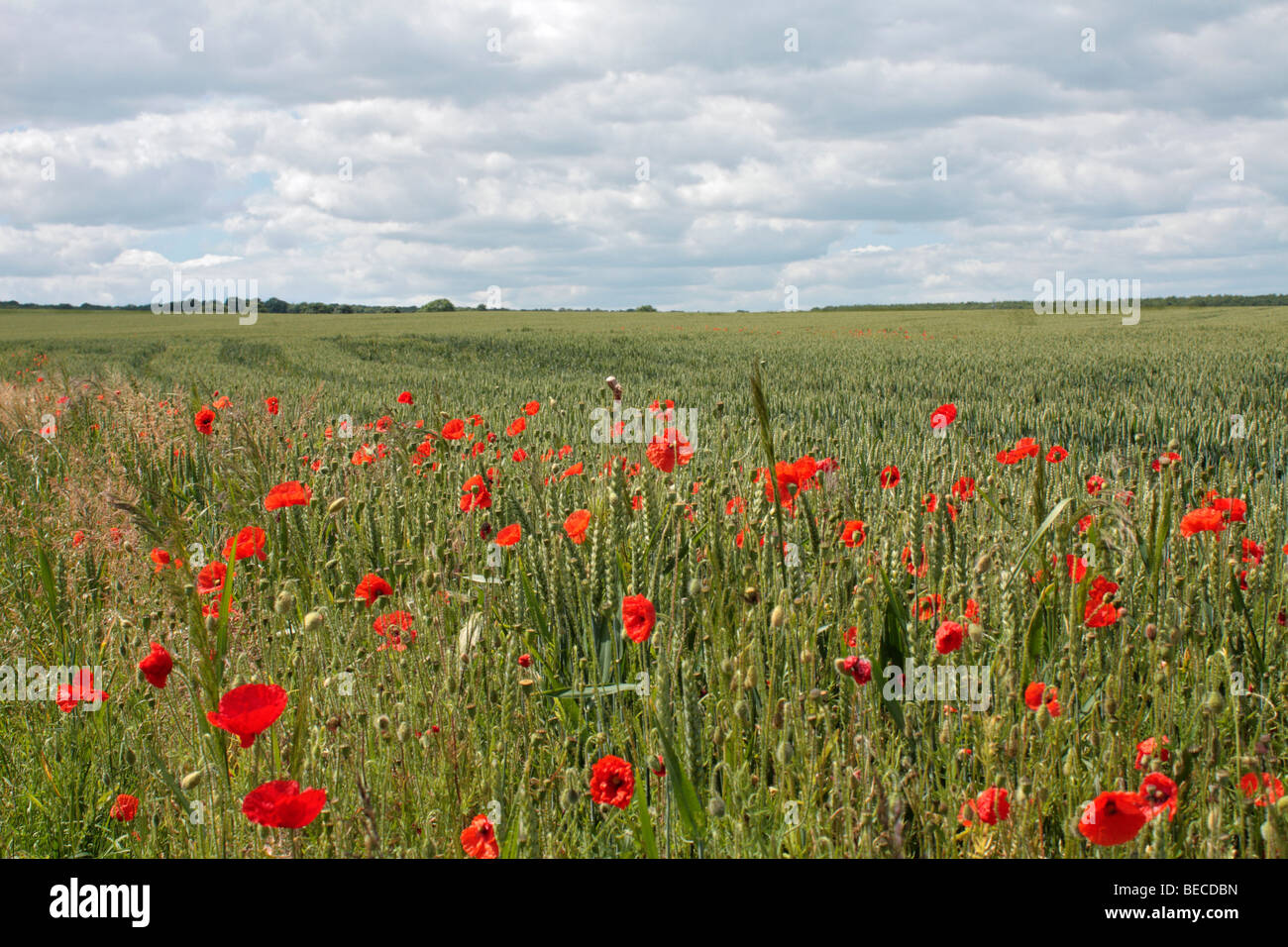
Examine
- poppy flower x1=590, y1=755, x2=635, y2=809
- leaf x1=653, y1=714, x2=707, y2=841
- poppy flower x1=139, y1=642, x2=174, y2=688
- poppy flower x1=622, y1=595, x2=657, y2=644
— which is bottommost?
leaf x1=653, y1=714, x2=707, y2=841

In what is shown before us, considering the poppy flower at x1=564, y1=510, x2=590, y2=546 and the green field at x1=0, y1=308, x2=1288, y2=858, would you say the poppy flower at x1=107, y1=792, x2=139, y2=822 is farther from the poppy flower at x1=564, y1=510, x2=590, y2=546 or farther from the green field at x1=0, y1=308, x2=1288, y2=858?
the poppy flower at x1=564, y1=510, x2=590, y2=546

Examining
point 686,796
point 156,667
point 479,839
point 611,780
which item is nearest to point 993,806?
point 686,796

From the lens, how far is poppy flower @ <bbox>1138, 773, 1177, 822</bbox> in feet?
3.58

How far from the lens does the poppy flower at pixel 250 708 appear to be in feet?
3.57

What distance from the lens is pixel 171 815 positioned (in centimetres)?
160

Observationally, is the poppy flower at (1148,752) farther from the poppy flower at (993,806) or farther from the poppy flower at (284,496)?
the poppy flower at (284,496)

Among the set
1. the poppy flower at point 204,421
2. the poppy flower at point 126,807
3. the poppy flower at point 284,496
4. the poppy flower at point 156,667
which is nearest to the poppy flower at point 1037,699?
the poppy flower at point 156,667

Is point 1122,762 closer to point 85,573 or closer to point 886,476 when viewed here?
point 886,476

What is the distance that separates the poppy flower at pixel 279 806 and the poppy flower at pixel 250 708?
77 mm

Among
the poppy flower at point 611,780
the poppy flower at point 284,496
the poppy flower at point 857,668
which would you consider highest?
the poppy flower at point 284,496

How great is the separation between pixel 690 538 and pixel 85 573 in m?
2.08

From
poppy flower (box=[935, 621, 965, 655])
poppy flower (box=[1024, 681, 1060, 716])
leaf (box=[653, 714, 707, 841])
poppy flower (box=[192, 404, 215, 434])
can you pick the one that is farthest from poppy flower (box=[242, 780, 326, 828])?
poppy flower (box=[192, 404, 215, 434])

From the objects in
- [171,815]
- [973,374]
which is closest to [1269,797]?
[171,815]

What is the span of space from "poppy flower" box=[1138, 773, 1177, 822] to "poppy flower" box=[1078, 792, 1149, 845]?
0.04 meters
